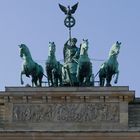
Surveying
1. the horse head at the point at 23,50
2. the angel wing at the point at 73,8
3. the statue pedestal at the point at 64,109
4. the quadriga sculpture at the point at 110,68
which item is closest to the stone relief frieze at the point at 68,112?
the statue pedestal at the point at 64,109

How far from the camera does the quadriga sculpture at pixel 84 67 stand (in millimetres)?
28953

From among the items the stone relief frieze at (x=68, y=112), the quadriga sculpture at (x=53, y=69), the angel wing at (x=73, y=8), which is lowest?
the stone relief frieze at (x=68, y=112)

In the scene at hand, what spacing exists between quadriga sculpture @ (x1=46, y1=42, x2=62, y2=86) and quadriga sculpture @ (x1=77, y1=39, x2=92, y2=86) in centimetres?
92

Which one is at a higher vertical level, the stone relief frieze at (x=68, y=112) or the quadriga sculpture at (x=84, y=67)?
the quadriga sculpture at (x=84, y=67)

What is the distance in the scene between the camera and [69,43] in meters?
31.3

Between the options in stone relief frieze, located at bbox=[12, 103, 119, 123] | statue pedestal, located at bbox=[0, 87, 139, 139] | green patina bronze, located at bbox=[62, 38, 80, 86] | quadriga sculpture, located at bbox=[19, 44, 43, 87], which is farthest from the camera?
green patina bronze, located at bbox=[62, 38, 80, 86]

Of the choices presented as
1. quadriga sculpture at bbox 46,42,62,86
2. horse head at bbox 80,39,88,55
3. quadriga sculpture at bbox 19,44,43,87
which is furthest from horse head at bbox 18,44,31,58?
horse head at bbox 80,39,88,55

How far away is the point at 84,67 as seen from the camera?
29.0 m

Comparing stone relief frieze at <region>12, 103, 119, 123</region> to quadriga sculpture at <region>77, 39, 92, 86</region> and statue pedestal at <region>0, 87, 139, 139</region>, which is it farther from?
quadriga sculpture at <region>77, 39, 92, 86</region>

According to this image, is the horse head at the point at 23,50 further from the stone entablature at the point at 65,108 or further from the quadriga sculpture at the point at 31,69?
the stone entablature at the point at 65,108

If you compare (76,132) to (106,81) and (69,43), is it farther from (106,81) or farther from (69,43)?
(69,43)

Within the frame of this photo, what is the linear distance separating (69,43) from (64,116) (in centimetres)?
430

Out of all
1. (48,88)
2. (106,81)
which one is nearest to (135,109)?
(106,81)

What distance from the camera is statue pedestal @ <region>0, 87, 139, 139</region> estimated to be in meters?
28.2
